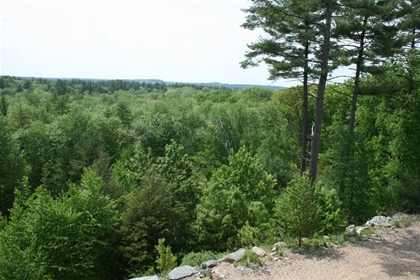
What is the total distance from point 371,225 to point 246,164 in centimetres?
579

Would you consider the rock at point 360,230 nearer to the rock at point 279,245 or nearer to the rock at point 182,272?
the rock at point 279,245

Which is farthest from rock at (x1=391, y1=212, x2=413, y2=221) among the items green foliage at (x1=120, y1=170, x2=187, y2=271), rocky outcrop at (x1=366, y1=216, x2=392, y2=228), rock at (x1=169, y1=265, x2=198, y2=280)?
rock at (x1=169, y1=265, x2=198, y2=280)

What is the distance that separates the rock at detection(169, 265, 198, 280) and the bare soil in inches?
7.3

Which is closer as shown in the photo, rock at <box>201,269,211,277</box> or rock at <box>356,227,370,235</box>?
rock at <box>201,269,211,277</box>

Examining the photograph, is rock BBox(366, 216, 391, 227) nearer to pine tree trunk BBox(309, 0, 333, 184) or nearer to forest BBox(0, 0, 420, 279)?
forest BBox(0, 0, 420, 279)

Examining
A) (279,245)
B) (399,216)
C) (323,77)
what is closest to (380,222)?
(399,216)

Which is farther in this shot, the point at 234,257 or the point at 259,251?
the point at 259,251

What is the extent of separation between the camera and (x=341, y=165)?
571 inches

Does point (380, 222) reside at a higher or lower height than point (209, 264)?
higher

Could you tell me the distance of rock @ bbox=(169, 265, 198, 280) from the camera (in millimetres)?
8875

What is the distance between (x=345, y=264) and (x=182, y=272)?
4.58m

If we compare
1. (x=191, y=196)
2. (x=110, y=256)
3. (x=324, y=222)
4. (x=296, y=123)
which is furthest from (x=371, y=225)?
(x=296, y=123)

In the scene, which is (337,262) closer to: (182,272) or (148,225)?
(182,272)

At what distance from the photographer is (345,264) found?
31.5 feet
